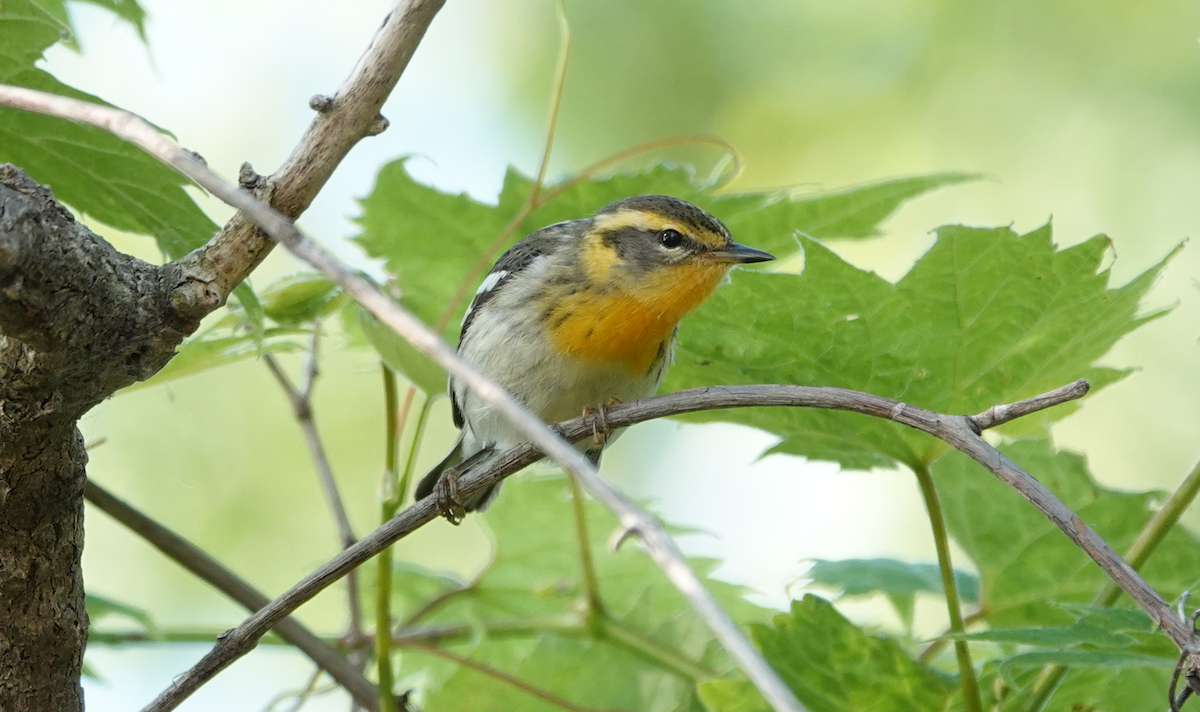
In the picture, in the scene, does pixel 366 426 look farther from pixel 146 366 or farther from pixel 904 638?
pixel 146 366

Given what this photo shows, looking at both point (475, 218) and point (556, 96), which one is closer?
point (556, 96)

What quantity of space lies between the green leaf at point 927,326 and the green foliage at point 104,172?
1030mm

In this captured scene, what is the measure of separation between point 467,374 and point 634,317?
7.24 ft

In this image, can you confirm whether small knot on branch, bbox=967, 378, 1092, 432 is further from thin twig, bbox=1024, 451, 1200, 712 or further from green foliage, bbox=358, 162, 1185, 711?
thin twig, bbox=1024, 451, 1200, 712

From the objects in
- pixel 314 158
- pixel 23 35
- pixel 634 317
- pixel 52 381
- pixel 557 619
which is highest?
pixel 634 317

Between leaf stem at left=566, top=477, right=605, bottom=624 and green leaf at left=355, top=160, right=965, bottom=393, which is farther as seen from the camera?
green leaf at left=355, top=160, right=965, bottom=393

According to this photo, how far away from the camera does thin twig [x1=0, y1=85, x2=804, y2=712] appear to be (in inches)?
38.7

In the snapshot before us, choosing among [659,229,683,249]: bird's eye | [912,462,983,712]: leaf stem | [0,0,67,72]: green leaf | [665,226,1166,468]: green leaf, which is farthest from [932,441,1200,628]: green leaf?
[0,0,67,72]: green leaf

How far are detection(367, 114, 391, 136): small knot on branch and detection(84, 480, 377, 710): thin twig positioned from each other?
3.30ft

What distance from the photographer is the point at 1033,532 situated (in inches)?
113

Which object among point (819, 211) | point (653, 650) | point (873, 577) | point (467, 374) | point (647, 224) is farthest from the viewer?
point (647, 224)

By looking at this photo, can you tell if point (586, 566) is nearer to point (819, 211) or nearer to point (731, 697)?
point (731, 697)

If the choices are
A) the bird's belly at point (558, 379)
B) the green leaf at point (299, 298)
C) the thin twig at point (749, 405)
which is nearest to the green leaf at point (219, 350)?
the green leaf at point (299, 298)

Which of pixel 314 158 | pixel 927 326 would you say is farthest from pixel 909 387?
pixel 314 158
